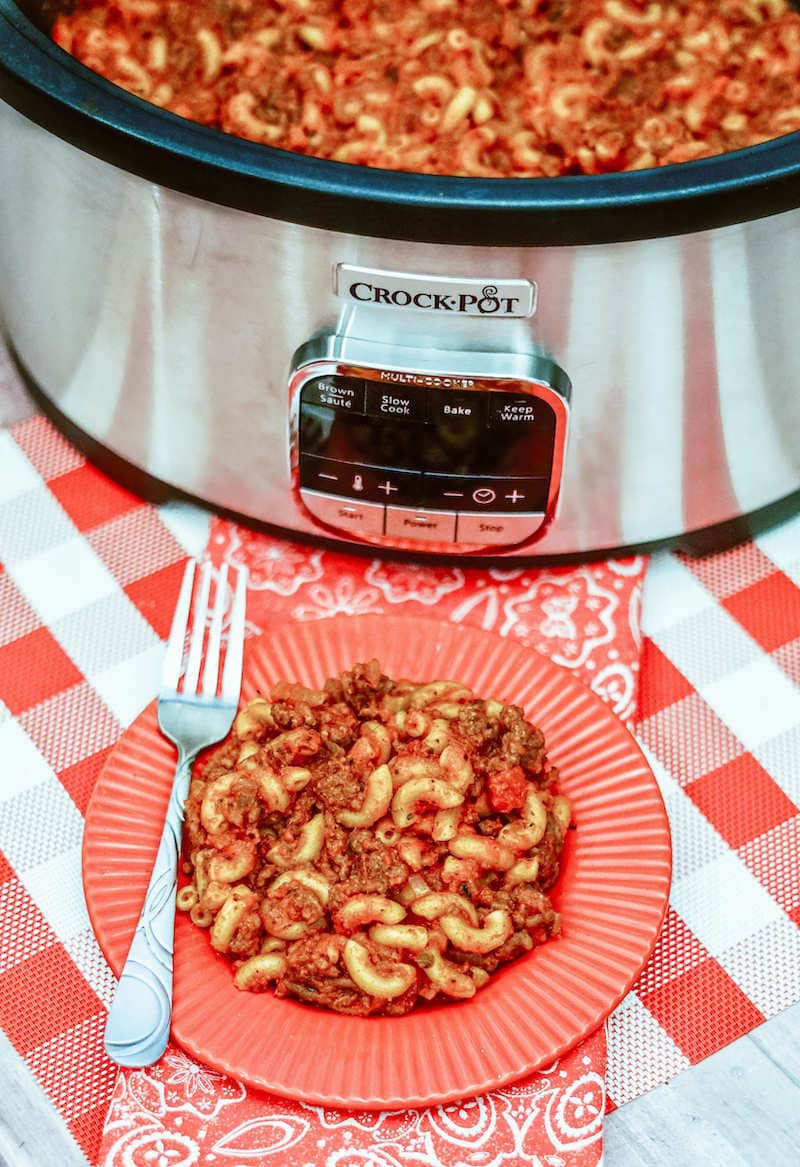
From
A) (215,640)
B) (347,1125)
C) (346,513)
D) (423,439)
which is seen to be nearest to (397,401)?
(423,439)

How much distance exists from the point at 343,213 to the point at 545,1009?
55 cm

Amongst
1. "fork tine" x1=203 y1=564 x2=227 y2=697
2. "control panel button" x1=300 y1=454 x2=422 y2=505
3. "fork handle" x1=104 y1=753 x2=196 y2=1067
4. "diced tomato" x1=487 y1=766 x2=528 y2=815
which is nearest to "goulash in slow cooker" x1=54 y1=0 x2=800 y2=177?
"control panel button" x1=300 y1=454 x2=422 y2=505

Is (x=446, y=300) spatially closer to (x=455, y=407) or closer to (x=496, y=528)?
(x=455, y=407)

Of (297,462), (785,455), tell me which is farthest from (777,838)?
(297,462)

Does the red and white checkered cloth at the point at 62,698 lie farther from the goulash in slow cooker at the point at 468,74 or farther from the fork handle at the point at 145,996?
the goulash in slow cooker at the point at 468,74

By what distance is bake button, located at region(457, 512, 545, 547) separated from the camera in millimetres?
1098

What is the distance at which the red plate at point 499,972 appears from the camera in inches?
33.2

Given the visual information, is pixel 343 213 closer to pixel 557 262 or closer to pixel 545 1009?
pixel 557 262

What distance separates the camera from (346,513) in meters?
1.12

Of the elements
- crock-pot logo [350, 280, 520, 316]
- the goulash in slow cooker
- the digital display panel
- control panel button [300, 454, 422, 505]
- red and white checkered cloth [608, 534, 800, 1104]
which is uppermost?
the goulash in slow cooker

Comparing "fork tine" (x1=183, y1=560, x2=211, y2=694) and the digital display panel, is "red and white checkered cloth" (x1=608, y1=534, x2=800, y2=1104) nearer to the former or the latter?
the digital display panel

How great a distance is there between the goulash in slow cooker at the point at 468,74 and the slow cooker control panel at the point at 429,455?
0.22 m

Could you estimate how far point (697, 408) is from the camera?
1.06 m

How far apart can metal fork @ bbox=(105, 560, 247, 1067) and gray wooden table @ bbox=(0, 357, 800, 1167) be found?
12 centimetres
